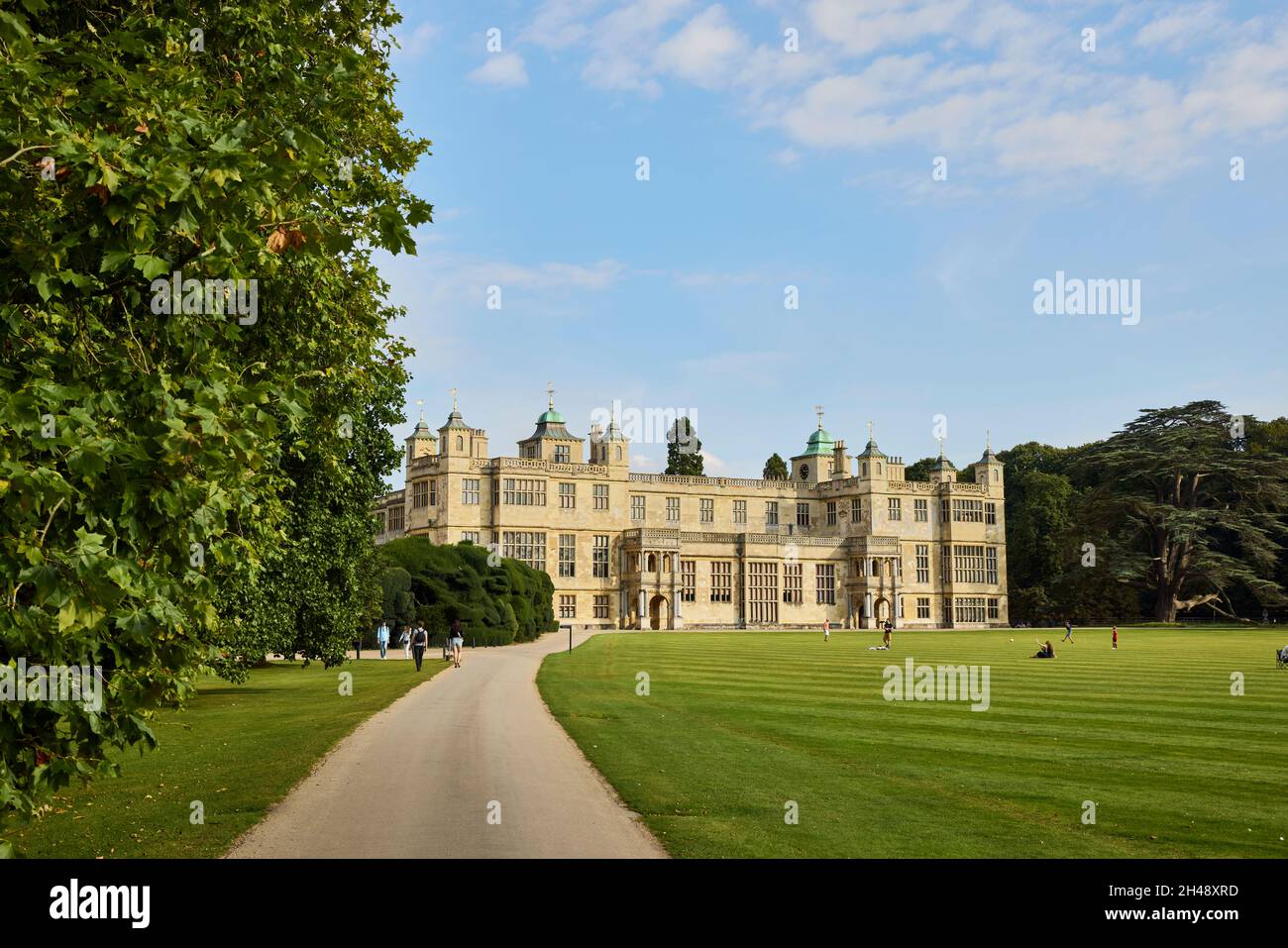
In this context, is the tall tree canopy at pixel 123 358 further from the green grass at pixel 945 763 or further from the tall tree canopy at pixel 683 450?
the tall tree canopy at pixel 683 450

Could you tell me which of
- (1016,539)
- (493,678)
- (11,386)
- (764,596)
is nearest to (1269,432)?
(1016,539)

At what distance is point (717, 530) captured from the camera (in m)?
79.6

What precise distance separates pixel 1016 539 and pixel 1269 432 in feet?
62.7

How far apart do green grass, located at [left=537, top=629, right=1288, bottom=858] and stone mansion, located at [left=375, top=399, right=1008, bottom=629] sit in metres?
41.4

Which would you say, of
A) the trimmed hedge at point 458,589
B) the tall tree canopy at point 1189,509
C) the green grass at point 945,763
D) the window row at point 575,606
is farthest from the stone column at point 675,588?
→ the green grass at point 945,763

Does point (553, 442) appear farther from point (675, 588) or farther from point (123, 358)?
point (123, 358)

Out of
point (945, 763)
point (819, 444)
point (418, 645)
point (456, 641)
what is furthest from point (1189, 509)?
point (945, 763)

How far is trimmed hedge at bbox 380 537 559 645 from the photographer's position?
44.4m

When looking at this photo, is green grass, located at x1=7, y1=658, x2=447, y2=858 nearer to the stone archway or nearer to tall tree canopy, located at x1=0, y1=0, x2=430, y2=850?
tall tree canopy, located at x1=0, y1=0, x2=430, y2=850

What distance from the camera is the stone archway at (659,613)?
233 feet

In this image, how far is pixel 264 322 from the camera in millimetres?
11797

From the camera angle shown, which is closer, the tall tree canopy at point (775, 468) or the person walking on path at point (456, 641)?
the person walking on path at point (456, 641)

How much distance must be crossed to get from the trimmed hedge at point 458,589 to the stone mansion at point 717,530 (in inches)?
553
